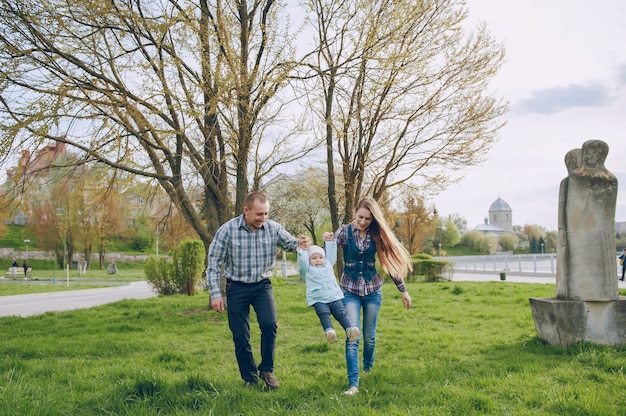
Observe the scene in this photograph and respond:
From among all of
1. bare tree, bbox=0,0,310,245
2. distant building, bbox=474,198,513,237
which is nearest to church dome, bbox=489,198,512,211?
distant building, bbox=474,198,513,237

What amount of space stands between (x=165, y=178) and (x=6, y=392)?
6.32m

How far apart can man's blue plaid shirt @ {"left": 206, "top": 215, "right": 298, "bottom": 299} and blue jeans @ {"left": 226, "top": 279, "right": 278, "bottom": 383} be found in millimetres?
120

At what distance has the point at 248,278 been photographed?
4852mm

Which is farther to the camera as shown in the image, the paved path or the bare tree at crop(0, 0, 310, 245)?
the paved path

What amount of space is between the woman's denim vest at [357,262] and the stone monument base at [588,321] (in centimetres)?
277

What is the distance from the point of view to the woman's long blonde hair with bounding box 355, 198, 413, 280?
4961mm

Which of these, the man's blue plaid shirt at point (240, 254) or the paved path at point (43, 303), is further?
the paved path at point (43, 303)

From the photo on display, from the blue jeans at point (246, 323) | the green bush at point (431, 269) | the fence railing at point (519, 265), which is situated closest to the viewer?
the blue jeans at point (246, 323)

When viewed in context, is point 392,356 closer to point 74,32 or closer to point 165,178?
point 165,178

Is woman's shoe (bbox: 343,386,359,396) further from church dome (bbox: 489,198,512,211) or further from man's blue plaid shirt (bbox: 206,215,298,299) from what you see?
church dome (bbox: 489,198,512,211)

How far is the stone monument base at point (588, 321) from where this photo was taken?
6.04 meters

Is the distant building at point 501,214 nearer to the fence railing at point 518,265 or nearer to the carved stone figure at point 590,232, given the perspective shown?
the fence railing at point 518,265

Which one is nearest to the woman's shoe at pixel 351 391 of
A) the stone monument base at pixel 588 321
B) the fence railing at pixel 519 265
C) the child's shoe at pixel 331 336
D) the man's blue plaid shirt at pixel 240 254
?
the child's shoe at pixel 331 336

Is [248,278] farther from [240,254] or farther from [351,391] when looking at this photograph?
[351,391]
